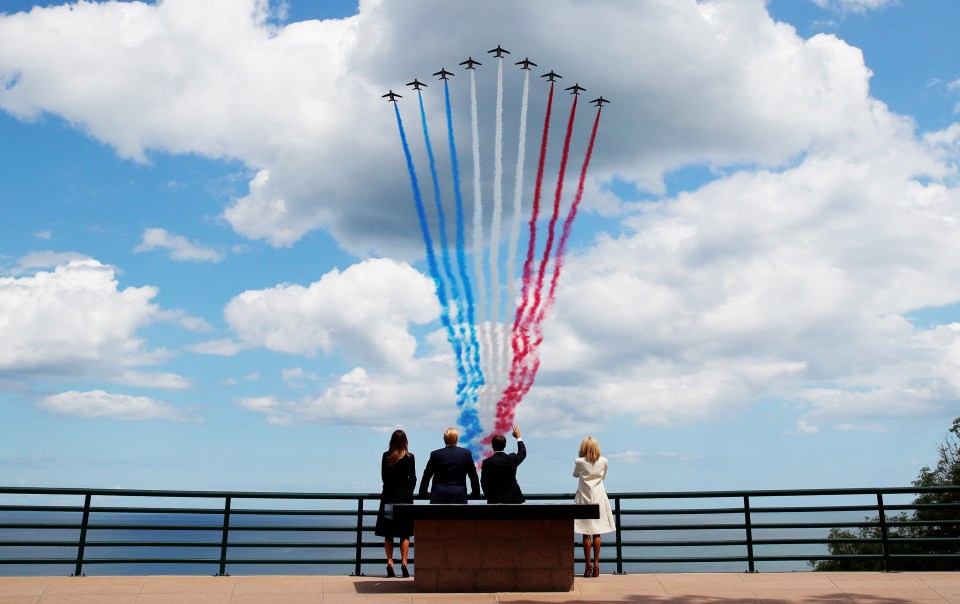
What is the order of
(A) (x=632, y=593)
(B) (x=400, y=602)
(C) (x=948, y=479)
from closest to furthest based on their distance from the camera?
(B) (x=400, y=602) → (A) (x=632, y=593) → (C) (x=948, y=479)

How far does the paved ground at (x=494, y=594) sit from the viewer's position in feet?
35.8

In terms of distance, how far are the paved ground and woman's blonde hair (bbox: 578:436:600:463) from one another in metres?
1.74

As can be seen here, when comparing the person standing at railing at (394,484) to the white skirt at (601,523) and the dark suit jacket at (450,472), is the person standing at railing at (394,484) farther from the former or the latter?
the white skirt at (601,523)

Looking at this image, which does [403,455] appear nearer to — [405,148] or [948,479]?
[405,148]

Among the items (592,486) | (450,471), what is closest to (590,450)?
(592,486)

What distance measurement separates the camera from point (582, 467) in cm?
1260

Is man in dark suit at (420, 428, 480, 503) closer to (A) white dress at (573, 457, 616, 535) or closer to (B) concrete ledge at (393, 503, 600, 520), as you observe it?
(B) concrete ledge at (393, 503, 600, 520)

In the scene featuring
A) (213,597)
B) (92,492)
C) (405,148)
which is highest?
(405,148)

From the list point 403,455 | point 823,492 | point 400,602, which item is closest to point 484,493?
point 403,455

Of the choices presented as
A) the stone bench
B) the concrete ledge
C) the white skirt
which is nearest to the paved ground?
the stone bench

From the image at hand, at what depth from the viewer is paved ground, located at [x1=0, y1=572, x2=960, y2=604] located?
10922mm

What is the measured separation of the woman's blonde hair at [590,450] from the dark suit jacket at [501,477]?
0.92 m

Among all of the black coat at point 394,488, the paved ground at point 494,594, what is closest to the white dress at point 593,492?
the paved ground at point 494,594

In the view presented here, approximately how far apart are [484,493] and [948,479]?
3912 centimetres
